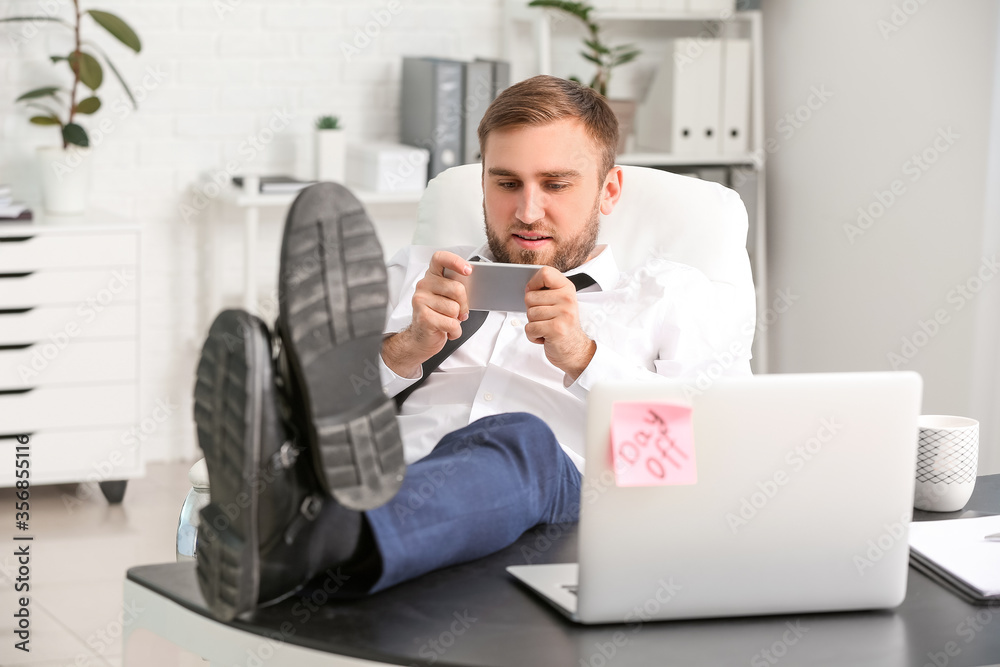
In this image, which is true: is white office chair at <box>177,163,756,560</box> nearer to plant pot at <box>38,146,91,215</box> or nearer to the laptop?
the laptop

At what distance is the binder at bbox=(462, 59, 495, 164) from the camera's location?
10.5ft

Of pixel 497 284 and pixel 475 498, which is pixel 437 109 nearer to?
pixel 497 284

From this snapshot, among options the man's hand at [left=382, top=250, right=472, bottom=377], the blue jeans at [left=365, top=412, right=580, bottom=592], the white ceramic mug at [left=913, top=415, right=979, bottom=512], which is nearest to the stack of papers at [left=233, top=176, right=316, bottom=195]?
the man's hand at [left=382, top=250, right=472, bottom=377]

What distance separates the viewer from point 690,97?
3463 millimetres

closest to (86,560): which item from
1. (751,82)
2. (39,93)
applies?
(39,93)

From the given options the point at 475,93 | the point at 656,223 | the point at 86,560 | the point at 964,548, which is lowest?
the point at 86,560

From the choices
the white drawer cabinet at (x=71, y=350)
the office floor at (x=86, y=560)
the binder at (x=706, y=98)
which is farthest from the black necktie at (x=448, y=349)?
the binder at (x=706, y=98)

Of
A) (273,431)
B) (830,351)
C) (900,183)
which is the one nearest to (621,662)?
(273,431)

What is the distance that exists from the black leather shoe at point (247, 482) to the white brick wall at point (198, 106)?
8.01ft

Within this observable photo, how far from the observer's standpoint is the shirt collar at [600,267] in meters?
1.83

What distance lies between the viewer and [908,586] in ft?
3.83

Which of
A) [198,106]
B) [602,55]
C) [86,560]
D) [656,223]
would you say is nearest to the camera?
[656,223]

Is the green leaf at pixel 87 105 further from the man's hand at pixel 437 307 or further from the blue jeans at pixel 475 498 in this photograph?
the blue jeans at pixel 475 498

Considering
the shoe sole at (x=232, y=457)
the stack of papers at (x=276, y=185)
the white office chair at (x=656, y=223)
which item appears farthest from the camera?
the stack of papers at (x=276, y=185)
